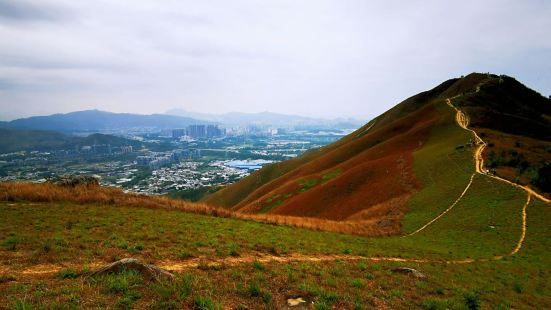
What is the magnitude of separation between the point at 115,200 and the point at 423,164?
47.0 m

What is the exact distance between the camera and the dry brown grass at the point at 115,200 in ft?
79.1

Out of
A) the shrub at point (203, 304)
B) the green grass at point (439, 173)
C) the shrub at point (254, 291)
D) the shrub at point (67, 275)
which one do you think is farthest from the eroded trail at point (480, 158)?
the shrub at point (67, 275)

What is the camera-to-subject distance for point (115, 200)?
26.2m

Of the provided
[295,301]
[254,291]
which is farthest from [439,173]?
[254,291]

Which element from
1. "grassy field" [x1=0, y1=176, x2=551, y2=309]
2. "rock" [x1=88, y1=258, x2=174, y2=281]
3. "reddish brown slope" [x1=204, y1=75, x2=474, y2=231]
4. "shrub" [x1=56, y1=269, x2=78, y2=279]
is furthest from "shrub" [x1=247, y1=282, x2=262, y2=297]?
"reddish brown slope" [x1=204, y1=75, x2=474, y2=231]

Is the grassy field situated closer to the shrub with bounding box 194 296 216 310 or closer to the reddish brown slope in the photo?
the shrub with bounding box 194 296 216 310

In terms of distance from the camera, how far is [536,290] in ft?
57.3

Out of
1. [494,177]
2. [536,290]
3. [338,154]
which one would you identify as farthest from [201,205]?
[338,154]

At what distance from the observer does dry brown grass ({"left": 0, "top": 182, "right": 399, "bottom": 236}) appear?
2411cm

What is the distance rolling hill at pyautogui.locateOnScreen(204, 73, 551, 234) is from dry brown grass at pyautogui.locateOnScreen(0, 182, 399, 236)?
21.6 ft

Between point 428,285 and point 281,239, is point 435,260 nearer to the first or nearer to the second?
point 428,285

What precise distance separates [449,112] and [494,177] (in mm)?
43570

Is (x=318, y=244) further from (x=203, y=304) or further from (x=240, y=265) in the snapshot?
(x=203, y=304)

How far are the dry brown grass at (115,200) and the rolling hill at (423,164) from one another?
21.6 feet
